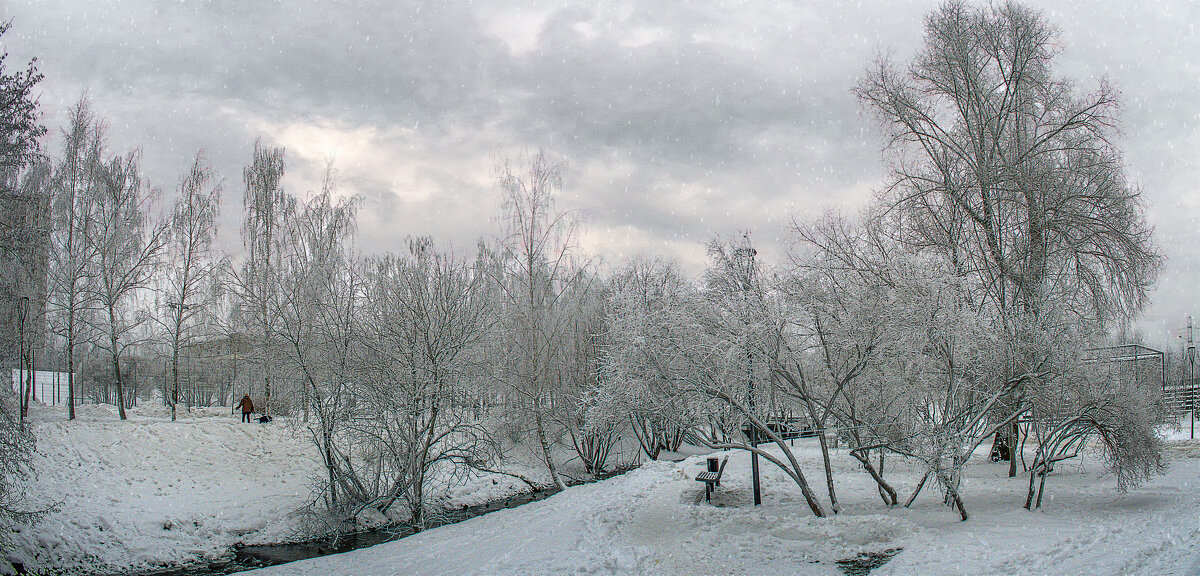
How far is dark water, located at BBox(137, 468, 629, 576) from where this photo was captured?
12.0 meters

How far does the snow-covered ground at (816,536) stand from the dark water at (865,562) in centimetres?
14

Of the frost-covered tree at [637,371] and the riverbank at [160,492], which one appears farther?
the riverbank at [160,492]

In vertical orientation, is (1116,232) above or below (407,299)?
above

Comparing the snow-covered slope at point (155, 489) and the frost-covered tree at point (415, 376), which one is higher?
the frost-covered tree at point (415, 376)

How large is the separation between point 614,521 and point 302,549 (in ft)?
20.5

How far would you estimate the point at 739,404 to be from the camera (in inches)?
444

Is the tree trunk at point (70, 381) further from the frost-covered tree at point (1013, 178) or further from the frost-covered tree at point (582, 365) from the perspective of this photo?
the frost-covered tree at point (1013, 178)

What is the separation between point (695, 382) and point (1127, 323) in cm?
1133

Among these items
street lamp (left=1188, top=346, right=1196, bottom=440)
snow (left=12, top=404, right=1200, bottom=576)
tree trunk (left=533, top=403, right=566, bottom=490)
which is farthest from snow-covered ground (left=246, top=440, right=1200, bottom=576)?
street lamp (left=1188, top=346, right=1196, bottom=440)

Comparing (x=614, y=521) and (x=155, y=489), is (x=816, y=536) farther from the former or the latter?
(x=155, y=489)

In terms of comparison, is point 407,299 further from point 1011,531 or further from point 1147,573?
point 1147,573

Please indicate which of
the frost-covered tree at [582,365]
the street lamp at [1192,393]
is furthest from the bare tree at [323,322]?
the street lamp at [1192,393]

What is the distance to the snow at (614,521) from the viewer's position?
30.6 ft

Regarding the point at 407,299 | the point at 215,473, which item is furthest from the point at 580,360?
the point at 215,473
